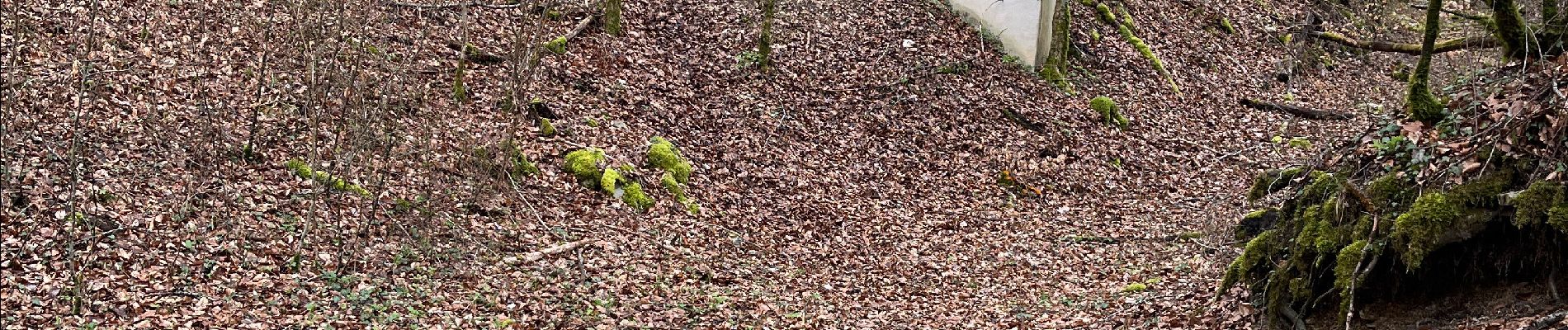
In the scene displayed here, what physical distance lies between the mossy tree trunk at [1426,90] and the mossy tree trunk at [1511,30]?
33 centimetres

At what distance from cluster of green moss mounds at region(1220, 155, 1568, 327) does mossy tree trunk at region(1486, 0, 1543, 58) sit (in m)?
1.34

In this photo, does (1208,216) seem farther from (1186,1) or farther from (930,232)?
(1186,1)

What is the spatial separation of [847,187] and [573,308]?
16.1 feet

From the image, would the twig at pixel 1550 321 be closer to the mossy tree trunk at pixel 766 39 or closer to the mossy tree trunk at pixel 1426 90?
the mossy tree trunk at pixel 1426 90

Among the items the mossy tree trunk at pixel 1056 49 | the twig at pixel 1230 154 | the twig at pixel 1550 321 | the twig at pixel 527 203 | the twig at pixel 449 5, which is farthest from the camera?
the mossy tree trunk at pixel 1056 49

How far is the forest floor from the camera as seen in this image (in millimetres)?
7641

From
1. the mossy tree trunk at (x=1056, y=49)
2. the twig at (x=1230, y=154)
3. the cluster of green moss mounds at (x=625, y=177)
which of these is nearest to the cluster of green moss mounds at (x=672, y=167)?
the cluster of green moss mounds at (x=625, y=177)

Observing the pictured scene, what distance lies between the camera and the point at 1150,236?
38.2ft

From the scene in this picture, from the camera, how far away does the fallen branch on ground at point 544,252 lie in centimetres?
904

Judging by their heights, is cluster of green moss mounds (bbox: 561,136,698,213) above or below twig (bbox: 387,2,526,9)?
below

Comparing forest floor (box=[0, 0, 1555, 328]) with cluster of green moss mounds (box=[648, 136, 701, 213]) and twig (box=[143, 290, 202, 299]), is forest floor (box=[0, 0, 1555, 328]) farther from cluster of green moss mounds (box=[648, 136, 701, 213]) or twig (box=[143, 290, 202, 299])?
cluster of green moss mounds (box=[648, 136, 701, 213])

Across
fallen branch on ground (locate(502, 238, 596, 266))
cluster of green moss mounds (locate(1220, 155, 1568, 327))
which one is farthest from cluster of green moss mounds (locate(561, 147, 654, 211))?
cluster of green moss mounds (locate(1220, 155, 1568, 327))

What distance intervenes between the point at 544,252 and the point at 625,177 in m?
2.00

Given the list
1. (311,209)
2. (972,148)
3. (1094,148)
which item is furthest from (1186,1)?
(311,209)
